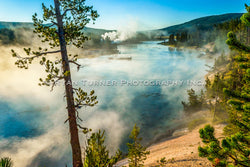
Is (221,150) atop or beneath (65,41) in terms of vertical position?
beneath

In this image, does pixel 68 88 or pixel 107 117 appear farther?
pixel 107 117

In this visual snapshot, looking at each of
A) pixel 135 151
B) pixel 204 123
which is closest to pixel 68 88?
pixel 135 151

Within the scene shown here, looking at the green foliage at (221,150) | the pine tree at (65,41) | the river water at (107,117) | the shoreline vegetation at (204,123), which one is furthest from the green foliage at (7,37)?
the green foliage at (221,150)

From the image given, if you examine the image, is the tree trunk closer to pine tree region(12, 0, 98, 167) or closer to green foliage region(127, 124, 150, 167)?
pine tree region(12, 0, 98, 167)

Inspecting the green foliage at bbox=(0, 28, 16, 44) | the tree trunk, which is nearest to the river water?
the tree trunk

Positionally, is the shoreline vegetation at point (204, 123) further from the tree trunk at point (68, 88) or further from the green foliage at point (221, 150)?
the tree trunk at point (68, 88)

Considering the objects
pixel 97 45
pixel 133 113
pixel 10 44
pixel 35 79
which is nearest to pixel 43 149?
pixel 133 113

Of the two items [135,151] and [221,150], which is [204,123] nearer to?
[135,151]

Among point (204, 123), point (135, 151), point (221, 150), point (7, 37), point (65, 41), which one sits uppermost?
point (7, 37)

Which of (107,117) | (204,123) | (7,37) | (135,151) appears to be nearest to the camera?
(135,151)

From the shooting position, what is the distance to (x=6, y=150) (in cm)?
2548

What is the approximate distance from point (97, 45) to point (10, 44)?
67.6 m

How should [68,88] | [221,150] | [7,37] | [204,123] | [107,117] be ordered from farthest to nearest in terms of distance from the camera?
[7,37]
[107,117]
[204,123]
[68,88]
[221,150]

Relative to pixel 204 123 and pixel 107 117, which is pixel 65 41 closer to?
pixel 204 123
